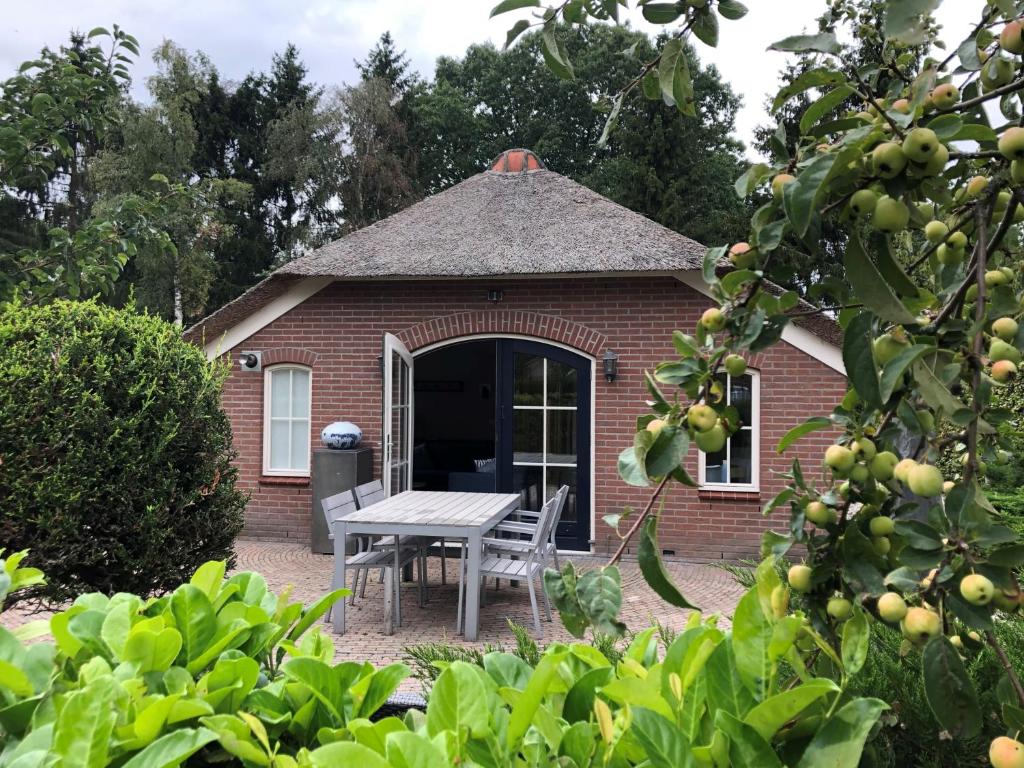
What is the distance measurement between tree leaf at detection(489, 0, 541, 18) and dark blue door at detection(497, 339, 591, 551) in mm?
7698

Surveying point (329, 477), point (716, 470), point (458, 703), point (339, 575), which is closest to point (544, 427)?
point (716, 470)

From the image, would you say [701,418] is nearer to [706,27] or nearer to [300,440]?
[706,27]

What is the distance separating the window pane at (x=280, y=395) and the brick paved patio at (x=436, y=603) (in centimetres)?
165

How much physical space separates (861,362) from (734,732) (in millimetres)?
496

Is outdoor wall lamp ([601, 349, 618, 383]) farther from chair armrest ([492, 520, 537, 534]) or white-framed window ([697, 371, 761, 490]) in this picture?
chair armrest ([492, 520, 537, 534])

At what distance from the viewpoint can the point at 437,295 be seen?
8977mm

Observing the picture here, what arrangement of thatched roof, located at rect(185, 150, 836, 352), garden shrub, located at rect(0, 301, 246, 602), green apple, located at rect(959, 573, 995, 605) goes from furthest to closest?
1. thatched roof, located at rect(185, 150, 836, 352)
2. garden shrub, located at rect(0, 301, 246, 602)
3. green apple, located at rect(959, 573, 995, 605)

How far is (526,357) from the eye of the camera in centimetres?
891

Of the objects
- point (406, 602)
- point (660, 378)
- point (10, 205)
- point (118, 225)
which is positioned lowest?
point (406, 602)

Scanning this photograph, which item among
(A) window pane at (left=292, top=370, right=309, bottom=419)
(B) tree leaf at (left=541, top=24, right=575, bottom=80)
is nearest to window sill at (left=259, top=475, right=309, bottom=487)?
(A) window pane at (left=292, top=370, right=309, bottom=419)

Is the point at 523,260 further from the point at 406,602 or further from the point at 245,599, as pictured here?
the point at 245,599

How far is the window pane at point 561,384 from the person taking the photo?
8.80m

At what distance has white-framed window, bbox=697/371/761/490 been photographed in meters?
8.35

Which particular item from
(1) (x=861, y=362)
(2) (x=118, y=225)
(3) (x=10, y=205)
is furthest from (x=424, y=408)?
(3) (x=10, y=205)
